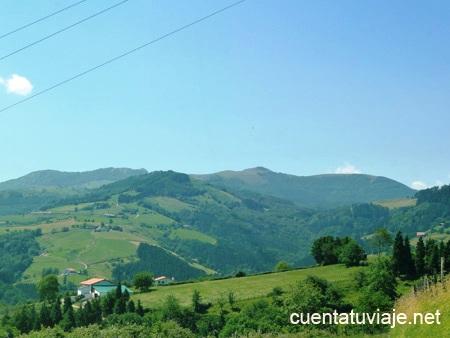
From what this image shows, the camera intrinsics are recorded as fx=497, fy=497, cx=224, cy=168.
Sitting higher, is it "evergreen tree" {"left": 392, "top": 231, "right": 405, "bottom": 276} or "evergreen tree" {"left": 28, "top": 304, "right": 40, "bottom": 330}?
"evergreen tree" {"left": 392, "top": 231, "right": 405, "bottom": 276}

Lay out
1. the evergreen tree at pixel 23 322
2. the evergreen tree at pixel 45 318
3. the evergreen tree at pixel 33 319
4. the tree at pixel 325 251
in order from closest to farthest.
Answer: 1. the evergreen tree at pixel 33 319
2. the evergreen tree at pixel 45 318
3. the evergreen tree at pixel 23 322
4. the tree at pixel 325 251

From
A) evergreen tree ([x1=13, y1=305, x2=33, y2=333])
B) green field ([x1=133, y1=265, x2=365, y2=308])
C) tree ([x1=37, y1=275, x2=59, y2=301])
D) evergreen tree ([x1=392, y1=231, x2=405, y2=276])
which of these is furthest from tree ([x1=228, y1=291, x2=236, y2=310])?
tree ([x1=37, y1=275, x2=59, y2=301])

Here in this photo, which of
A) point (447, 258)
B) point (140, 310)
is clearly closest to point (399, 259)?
point (447, 258)

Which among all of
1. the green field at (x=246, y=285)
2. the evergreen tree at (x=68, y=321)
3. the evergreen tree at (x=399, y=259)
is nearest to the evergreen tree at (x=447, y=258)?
the evergreen tree at (x=399, y=259)

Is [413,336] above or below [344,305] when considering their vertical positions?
above

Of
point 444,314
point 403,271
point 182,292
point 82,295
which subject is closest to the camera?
point 444,314

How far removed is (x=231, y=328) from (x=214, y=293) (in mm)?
34726

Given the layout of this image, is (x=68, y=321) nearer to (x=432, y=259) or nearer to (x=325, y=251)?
(x=325, y=251)

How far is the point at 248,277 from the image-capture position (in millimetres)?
117000

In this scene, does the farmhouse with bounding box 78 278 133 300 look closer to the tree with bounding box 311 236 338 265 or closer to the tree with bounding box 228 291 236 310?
the tree with bounding box 228 291 236 310

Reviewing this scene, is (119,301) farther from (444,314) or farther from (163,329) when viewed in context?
(444,314)

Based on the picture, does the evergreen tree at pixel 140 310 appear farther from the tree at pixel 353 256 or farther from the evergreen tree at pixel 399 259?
the evergreen tree at pixel 399 259

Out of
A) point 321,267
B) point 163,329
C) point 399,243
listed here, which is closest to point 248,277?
point 321,267

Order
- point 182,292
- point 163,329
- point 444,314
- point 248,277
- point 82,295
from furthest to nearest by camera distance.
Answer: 1. point 82,295
2. point 248,277
3. point 182,292
4. point 163,329
5. point 444,314
